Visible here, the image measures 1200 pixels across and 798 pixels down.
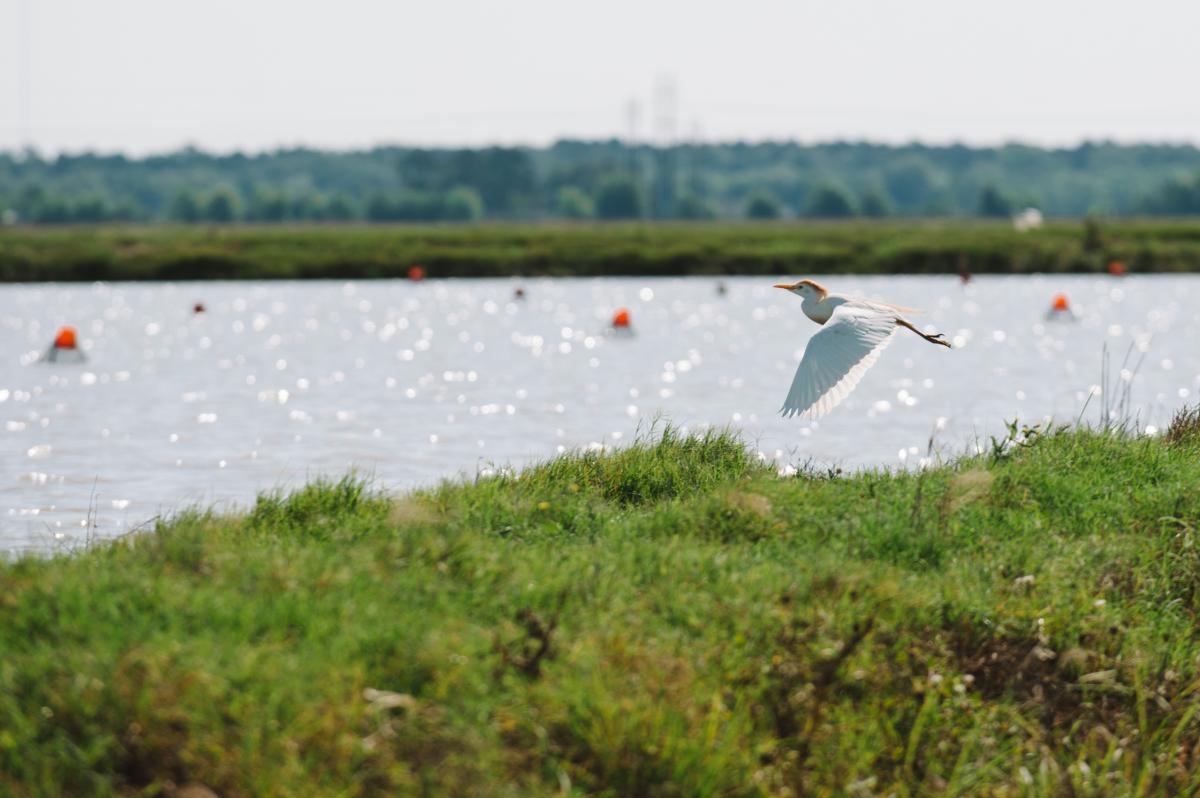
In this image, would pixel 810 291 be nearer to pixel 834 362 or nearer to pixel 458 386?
pixel 834 362

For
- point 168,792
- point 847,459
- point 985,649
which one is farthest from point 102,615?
point 847,459

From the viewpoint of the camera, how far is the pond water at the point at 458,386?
16.0m

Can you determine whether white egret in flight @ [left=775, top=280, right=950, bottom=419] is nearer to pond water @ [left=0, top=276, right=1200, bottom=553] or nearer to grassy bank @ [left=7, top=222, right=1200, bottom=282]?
pond water @ [left=0, top=276, right=1200, bottom=553]

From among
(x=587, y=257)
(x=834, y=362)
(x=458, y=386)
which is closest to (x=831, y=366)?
(x=834, y=362)

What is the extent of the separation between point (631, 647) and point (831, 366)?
374cm

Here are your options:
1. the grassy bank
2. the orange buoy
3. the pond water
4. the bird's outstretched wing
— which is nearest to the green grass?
the bird's outstretched wing

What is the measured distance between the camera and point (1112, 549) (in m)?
8.07

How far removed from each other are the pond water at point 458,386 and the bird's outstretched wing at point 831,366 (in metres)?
1.13

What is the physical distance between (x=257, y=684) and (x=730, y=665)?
6.77ft

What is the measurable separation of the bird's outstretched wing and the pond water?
1130 mm

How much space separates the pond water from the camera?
15984 mm

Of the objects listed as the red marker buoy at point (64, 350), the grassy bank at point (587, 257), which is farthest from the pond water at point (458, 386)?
the grassy bank at point (587, 257)

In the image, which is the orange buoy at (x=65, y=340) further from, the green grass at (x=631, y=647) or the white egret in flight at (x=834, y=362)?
the white egret in flight at (x=834, y=362)

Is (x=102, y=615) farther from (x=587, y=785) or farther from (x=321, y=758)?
(x=587, y=785)
